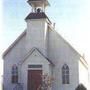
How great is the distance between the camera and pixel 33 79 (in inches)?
1485

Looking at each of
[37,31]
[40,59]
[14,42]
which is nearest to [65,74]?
[40,59]

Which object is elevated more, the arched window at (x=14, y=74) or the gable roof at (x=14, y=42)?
the gable roof at (x=14, y=42)

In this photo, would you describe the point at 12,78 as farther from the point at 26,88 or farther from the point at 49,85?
the point at 49,85

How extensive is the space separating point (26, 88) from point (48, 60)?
3.25m

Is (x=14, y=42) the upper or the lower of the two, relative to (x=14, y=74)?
upper

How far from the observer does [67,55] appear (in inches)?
1518

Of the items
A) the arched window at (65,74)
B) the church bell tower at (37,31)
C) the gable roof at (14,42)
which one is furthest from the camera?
the gable roof at (14,42)

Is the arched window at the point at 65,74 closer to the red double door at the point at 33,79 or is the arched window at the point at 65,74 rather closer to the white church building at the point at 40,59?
the white church building at the point at 40,59

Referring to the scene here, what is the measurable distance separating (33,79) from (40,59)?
6.61ft

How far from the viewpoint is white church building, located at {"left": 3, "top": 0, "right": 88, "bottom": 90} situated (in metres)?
37.4

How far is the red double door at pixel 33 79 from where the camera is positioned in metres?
37.4

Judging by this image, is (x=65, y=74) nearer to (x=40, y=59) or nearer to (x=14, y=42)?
(x=40, y=59)

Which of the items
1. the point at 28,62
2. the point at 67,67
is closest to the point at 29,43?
the point at 28,62

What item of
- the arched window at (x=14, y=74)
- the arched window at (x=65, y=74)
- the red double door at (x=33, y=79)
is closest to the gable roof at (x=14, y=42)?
the arched window at (x=14, y=74)
